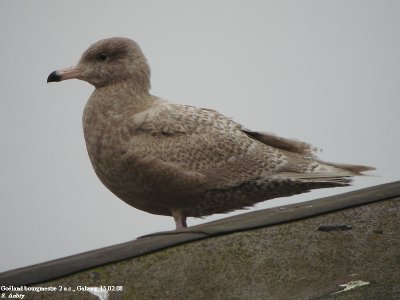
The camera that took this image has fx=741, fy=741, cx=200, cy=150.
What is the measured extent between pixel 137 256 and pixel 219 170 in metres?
3.88

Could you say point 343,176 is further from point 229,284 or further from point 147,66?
point 229,284

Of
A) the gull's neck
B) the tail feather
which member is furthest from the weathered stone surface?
the gull's neck

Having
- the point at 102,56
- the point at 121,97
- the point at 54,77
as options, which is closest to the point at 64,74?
the point at 54,77

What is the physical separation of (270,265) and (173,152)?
3822 mm

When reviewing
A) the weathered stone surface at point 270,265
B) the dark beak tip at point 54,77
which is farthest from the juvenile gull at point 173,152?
the weathered stone surface at point 270,265

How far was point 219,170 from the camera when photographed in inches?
367

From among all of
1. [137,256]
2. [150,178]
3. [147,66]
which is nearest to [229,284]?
[137,256]

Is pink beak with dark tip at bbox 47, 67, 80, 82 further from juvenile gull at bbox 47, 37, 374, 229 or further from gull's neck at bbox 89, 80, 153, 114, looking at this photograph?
gull's neck at bbox 89, 80, 153, 114

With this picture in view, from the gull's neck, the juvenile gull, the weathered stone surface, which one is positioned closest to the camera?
the weathered stone surface

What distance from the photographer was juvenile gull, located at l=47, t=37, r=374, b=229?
8.88 metres

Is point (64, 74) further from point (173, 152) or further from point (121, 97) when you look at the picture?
point (173, 152)

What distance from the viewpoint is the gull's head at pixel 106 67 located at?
1005 cm

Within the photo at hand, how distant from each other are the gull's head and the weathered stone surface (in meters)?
4.84

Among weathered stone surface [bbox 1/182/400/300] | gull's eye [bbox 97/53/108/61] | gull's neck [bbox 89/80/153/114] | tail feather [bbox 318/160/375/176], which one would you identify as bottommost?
weathered stone surface [bbox 1/182/400/300]
